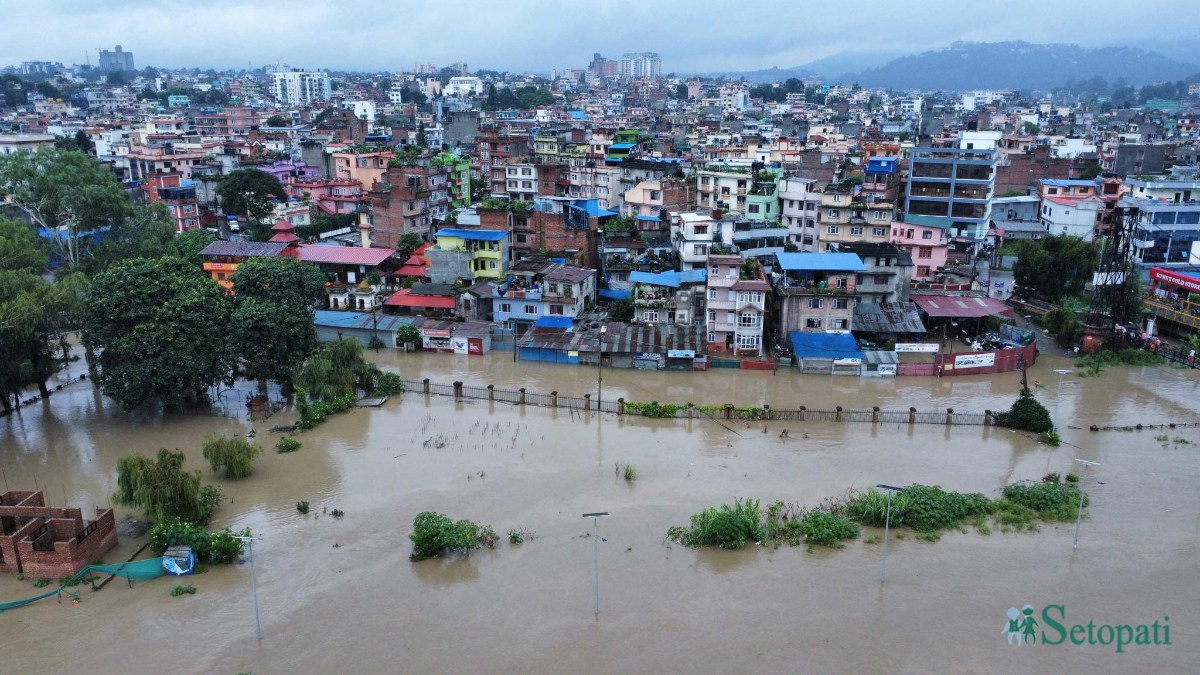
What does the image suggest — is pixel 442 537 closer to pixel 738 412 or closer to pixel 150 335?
pixel 738 412

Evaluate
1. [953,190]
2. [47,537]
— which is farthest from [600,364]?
[953,190]

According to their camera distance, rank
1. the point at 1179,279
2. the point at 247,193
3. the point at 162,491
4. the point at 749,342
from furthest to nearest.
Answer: the point at 247,193, the point at 1179,279, the point at 749,342, the point at 162,491

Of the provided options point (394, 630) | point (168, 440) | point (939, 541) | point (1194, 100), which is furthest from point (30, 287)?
point (1194, 100)

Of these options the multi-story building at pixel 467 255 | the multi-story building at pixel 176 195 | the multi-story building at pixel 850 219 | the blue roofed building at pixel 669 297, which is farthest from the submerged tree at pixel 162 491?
the multi-story building at pixel 176 195

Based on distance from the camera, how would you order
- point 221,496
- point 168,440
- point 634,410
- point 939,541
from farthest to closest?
1. point 634,410
2. point 168,440
3. point 221,496
4. point 939,541

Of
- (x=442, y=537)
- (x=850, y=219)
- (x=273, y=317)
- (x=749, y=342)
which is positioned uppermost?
(x=850, y=219)

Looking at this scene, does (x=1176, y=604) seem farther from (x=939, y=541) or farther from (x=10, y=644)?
(x=10, y=644)

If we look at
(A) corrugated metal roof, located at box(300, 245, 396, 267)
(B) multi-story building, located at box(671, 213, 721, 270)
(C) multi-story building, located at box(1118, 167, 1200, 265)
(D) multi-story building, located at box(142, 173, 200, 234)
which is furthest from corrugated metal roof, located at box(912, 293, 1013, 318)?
(D) multi-story building, located at box(142, 173, 200, 234)
